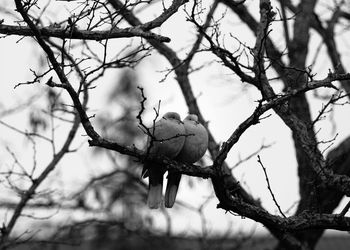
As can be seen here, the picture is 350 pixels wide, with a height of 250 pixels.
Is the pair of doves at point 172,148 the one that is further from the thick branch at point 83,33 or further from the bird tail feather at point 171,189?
the thick branch at point 83,33

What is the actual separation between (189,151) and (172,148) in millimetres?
229

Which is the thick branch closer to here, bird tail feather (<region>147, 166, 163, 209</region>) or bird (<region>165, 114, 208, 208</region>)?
bird (<region>165, 114, 208, 208</region>)

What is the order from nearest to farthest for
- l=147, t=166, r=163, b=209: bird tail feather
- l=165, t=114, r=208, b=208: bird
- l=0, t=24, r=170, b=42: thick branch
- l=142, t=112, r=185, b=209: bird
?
l=0, t=24, r=170, b=42: thick branch
l=142, t=112, r=185, b=209: bird
l=165, t=114, r=208, b=208: bird
l=147, t=166, r=163, b=209: bird tail feather

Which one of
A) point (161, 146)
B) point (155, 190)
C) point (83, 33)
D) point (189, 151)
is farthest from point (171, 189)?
point (83, 33)

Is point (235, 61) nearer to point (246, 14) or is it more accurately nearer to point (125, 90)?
point (246, 14)

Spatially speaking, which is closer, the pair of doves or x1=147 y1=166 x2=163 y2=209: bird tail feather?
the pair of doves

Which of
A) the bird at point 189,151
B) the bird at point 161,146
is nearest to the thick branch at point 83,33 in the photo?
the bird at point 161,146

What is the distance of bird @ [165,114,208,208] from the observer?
16.8ft

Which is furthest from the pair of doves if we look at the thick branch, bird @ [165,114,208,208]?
the thick branch

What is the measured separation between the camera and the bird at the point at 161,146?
4.91 metres

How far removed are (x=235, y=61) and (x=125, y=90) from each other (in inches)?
253

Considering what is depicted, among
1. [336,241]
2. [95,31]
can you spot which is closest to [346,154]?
[95,31]

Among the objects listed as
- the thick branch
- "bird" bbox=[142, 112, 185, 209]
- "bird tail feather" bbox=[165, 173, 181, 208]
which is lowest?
"bird tail feather" bbox=[165, 173, 181, 208]

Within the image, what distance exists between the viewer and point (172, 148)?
4.95 metres
